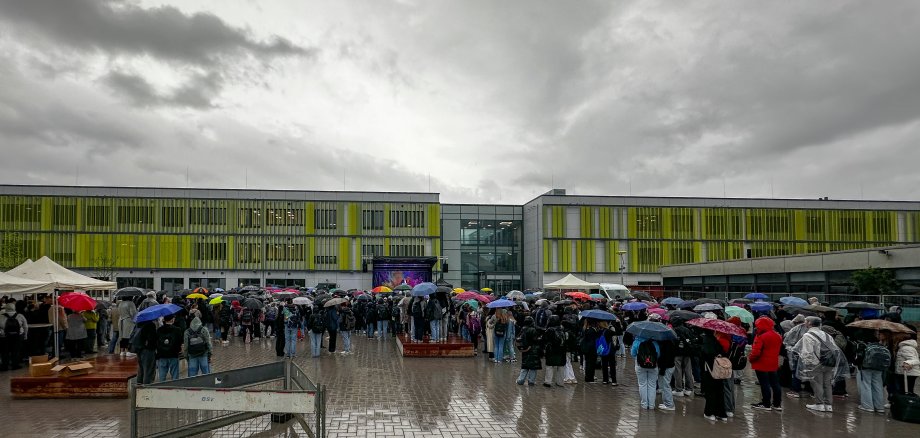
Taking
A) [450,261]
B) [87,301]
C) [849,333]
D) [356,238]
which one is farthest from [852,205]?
[87,301]

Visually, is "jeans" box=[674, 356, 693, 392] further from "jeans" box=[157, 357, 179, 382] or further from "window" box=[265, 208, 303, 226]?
"window" box=[265, 208, 303, 226]

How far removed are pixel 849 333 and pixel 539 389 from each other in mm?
6949

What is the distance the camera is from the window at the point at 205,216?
58438 mm

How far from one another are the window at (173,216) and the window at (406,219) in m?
19.3

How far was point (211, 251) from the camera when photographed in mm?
58438

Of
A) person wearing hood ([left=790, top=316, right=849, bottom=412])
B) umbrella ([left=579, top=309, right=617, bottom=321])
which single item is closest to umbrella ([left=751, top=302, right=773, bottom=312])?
person wearing hood ([left=790, top=316, right=849, bottom=412])

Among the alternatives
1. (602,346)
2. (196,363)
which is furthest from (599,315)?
(196,363)

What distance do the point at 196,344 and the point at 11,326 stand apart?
6.26 meters

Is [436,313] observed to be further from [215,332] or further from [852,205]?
[852,205]

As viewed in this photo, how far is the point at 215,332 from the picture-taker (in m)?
24.2

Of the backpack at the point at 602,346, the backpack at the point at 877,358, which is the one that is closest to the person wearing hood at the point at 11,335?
the backpack at the point at 602,346

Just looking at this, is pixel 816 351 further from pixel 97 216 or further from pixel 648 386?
pixel 97 216

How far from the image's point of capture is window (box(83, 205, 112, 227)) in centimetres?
5697

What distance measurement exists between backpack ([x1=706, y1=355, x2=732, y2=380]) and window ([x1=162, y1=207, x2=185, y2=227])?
56342mm
